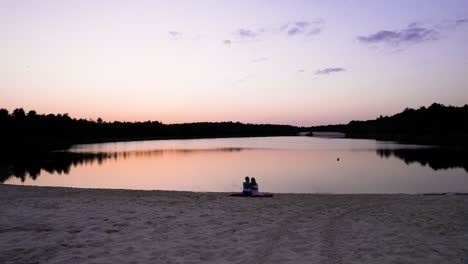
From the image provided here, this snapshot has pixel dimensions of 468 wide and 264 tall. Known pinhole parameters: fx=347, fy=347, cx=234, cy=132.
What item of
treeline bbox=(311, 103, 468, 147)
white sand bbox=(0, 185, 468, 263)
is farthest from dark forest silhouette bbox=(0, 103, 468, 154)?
white sand bbox=(0, 185, 468, 263)

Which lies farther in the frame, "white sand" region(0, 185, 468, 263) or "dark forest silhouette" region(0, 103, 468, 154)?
"dark forest silhouette" region(0, 103, 468, 154)

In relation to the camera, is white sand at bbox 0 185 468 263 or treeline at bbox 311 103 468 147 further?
treeline at bbox 311 103 468 147

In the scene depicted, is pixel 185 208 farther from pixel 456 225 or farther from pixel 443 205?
pixel 443 205

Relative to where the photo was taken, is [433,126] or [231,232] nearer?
[231,232]

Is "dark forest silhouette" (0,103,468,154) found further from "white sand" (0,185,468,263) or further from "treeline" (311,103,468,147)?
"white sand" (0,185,468,263)

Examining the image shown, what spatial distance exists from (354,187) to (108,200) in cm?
2343

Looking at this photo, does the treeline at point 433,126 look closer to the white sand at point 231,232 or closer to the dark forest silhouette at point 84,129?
the dark forest silhouette at point 84,129

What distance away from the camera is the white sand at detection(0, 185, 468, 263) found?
8.87m

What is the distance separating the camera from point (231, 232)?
11.2 m

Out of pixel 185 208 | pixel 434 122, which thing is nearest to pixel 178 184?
pixel 185 208

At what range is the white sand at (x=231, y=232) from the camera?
887 cm

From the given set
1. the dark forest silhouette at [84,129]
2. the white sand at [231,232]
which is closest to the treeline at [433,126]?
the dark forest silhouette at [84,129]

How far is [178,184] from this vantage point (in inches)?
1425

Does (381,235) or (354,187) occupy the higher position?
(381,235)
